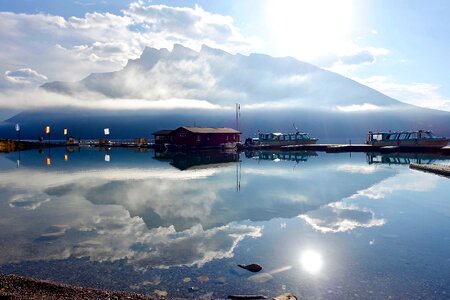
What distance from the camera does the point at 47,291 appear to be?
11188 mm

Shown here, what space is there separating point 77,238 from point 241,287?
32.3 ft

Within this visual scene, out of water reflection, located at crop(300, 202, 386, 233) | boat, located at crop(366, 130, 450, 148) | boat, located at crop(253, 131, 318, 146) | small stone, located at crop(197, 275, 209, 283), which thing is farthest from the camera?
boat, located at crop(253, 131, 318, 146)

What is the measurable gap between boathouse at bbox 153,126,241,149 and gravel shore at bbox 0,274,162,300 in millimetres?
74956

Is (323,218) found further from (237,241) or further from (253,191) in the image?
(253,191)

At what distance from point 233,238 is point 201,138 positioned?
7108cm

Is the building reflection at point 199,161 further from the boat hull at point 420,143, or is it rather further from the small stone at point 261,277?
the small stone at point 261,277

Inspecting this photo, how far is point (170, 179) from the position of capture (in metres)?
40.4

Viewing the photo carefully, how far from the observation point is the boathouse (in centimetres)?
8750

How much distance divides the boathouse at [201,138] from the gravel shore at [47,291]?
7496 centimetres

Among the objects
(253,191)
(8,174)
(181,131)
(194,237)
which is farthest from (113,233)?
(181,131)

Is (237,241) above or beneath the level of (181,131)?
beneath

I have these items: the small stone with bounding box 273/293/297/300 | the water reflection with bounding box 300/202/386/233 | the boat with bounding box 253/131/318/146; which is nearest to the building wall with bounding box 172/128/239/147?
the boat with bounding box 253/131/318/146

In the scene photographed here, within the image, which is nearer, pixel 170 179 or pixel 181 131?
pixel 170 179

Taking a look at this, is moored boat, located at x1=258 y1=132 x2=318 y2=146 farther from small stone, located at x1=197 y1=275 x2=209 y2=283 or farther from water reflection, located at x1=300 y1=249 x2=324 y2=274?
small stone, located at x1=197 y1=275 x2=209 y2=283
